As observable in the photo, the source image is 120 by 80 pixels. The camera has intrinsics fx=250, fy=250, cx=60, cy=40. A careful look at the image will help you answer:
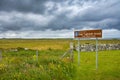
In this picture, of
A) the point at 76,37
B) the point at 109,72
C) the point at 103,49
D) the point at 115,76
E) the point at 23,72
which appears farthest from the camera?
the point at 103,49

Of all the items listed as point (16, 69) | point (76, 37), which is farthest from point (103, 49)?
point (16, 69)

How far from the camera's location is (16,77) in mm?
13414

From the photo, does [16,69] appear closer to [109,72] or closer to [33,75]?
[33,75]

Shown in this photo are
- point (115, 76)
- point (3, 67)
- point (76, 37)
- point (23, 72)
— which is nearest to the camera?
point (23, 72)

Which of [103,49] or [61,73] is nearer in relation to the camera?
[61,73]

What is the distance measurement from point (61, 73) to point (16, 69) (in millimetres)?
3024

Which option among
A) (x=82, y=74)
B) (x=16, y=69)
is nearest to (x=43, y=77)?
(x=16, y=69)

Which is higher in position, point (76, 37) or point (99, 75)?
point (76, 37)

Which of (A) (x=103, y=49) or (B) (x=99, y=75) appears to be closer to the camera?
(B) (x=99, y=75)

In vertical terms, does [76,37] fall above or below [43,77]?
above

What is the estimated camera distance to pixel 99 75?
1731cm

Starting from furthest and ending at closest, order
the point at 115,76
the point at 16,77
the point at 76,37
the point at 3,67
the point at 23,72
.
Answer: the point at 76,37 → the point at 115,76 → the point at 3,67 → the point at 23,72 → the point at 16,77

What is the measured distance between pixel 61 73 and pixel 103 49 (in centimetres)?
2761

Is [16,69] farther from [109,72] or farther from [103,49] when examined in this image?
[103,49]
